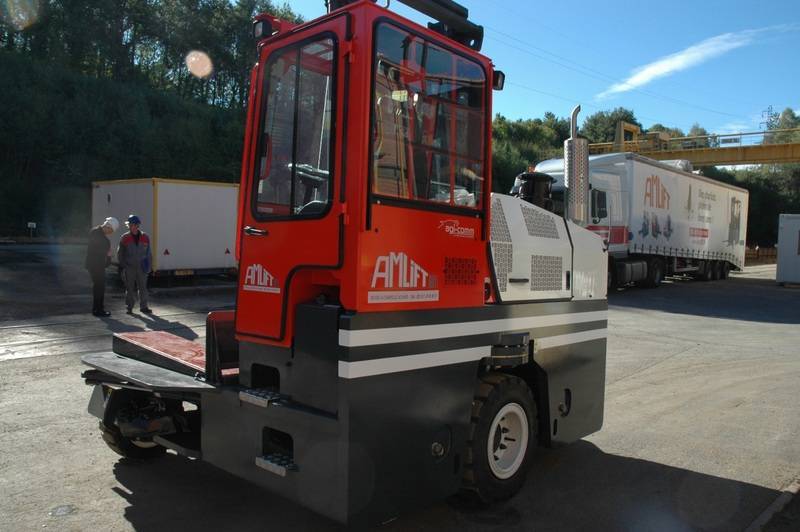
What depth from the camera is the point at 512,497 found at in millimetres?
4418

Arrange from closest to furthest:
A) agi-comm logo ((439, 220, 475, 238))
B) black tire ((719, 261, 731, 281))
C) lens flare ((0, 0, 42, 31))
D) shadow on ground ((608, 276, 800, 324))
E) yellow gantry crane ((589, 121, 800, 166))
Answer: agi-comm logo ((439, 220, 475, 238)), shadow on ground ((608, 276, 800, 324)), black tire ((719, 261, 731, 281)), yellow gantry crane ((589, 121, 800, 166)), lens flare ((0, 0, 42, 31))

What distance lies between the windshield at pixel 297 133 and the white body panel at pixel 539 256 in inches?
50.6

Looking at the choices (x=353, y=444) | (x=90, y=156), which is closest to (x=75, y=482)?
(x=353, y=444)

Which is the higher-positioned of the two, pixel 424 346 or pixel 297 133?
pixel 297 133

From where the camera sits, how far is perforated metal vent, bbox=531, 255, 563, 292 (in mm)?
4559

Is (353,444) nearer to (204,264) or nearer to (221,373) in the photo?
(221,373)

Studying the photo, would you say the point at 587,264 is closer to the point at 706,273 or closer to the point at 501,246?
the point at 501,246

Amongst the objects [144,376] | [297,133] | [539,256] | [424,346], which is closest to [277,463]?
[424,346]

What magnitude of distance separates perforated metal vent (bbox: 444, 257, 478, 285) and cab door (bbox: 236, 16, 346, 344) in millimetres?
775

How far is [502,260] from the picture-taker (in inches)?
169

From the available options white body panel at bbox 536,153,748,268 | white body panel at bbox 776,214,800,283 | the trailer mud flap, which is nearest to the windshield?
the trailer mud flap

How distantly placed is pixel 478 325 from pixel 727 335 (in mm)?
11007

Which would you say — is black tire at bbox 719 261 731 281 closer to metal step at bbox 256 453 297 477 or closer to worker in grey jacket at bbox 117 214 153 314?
worker in grey jacket at bbox 117 214 153 314

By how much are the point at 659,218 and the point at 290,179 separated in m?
20.6
